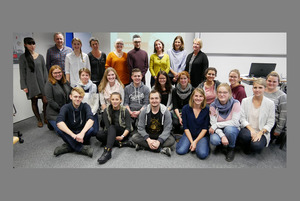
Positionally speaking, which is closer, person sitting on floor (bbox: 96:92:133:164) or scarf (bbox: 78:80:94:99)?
person sitting on floor (bbox: 96:92:133:164)

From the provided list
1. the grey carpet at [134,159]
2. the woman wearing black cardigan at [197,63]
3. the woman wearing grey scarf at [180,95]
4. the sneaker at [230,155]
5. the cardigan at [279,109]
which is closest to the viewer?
the grey carpet at [134,159]

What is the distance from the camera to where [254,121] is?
2180 mm

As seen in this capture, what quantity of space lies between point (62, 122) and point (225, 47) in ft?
12.6

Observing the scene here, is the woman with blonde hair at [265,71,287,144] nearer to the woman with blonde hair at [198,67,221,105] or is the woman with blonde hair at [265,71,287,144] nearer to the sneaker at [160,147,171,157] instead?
the woman with blonde hair at [198,67,221,105]

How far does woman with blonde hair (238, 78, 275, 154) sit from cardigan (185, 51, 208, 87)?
94cm

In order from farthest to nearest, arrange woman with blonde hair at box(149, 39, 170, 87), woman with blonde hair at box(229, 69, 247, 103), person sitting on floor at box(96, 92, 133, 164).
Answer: woman with blonde hair at box(149, 39, 170, 87), woman with blonde hair at box(229, 69, 247, 103), person sitting on floor at box(96, 92, 133, 164)

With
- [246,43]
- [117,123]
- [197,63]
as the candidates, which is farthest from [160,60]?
[246,43]

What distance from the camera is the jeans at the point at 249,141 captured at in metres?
2.09

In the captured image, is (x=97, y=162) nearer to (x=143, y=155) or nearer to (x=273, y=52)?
(x=143, y=155)

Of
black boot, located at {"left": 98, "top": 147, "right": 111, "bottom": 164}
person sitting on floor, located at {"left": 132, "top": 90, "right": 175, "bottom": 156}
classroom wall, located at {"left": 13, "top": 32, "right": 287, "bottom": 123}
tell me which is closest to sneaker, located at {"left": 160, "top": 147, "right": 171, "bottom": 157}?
person sitting on floor, located at {"left": 132, "top": 90, "right": 175, "bottom": 156}

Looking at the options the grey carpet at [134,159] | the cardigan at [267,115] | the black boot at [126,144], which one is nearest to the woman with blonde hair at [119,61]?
the black boot at [126,144]

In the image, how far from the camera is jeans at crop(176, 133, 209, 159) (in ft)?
6.83

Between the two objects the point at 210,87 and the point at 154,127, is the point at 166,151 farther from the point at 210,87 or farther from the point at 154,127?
the point at 210,87

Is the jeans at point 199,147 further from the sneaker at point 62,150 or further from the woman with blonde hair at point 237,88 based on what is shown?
the sneaker at point 62,150
